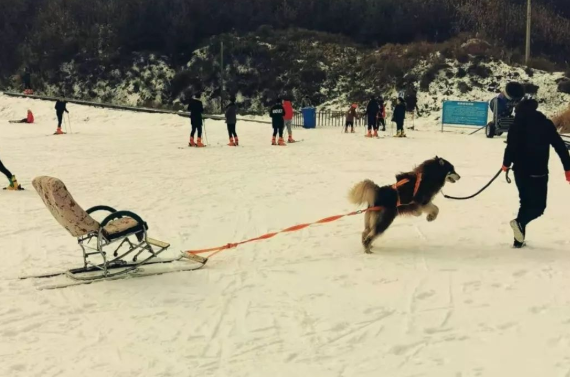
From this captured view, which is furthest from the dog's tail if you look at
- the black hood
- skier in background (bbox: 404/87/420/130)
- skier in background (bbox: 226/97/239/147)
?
skier in background (bbox: 404/87/420/130)

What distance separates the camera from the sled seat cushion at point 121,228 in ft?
18.3

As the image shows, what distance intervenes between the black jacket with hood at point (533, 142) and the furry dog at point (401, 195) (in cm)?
86

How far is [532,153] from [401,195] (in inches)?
59.9

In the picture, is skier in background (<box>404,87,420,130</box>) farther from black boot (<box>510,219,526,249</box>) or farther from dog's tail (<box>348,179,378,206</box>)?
dog's tail (<box>348,179,378,206</box>)

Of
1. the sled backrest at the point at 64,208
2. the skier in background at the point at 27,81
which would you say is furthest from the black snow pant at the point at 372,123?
the skier in background at the point at 27,81

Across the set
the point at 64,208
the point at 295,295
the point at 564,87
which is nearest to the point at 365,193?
the point at 295,295

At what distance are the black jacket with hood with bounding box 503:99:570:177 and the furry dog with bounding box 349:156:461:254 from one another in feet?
2.81

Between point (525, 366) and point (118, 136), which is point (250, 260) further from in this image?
point (118, 136)

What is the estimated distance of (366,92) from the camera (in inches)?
1309

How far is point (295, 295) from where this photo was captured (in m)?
5.22


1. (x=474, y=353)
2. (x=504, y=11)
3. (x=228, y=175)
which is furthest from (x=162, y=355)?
(x=504, y=11)

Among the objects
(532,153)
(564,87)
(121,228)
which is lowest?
(121,228)

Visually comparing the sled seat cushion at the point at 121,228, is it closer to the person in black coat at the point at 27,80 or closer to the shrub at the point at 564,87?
the shrub at the point at 564,87

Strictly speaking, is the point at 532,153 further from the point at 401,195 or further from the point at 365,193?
the point at 365,193
